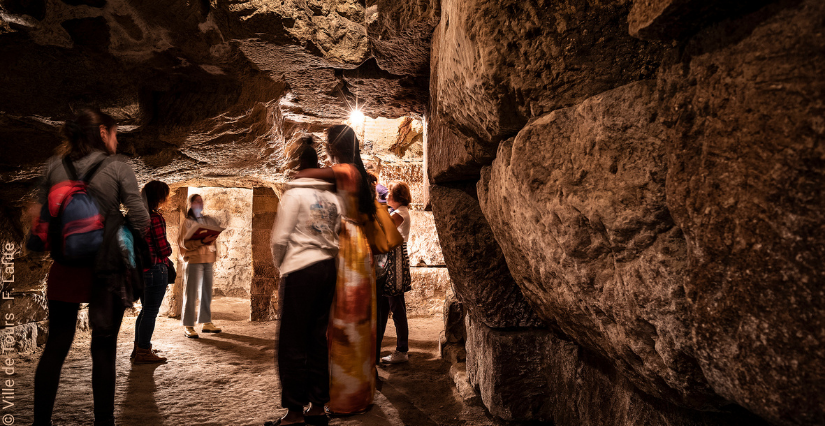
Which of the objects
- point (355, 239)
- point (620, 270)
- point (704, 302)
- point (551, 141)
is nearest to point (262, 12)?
point (355, 239)

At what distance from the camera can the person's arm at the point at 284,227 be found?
78.4 inches

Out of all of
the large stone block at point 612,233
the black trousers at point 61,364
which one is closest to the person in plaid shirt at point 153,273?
the black trousers at point 61,364

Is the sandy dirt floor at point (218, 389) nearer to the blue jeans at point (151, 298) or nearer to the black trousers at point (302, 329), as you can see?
the blue jeans at point (151, 298)

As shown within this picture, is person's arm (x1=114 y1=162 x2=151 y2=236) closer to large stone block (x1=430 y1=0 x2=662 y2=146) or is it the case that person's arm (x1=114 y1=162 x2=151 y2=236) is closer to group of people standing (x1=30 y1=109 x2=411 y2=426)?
group of people standing (x1=30 y1=109 x2=411 y2=426)

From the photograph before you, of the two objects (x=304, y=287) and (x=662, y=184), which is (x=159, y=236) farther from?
(x=662, y=184)

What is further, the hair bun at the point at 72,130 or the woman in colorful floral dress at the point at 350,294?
the woman in colorful floral dress at the point at 350,294

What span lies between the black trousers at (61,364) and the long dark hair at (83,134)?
635 mm

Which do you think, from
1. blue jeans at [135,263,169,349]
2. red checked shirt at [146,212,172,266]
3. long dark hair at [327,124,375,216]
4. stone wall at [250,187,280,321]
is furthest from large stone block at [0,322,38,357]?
long dark hair at [327,124,375,216]

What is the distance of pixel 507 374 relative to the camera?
2074 mm

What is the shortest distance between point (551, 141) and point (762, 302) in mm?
592

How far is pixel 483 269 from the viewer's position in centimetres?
212

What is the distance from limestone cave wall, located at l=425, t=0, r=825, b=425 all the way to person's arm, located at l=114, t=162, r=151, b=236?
1379 millimetres

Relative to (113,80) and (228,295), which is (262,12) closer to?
(113,80)

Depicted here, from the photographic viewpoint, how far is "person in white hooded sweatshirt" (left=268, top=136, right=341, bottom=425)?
6.49ft
